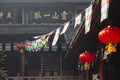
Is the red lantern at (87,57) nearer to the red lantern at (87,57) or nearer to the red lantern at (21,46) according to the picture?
the red lantern at (87,57)

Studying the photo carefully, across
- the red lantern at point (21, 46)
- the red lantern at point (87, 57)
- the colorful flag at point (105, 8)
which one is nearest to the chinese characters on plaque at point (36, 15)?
the red lantern at point (21, 46)

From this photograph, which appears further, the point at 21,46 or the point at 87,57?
the point at 21,46

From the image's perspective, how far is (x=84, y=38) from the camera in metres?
10.4

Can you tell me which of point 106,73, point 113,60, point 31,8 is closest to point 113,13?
point 113,60

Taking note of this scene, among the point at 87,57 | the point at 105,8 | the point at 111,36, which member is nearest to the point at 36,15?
the point at 87,57

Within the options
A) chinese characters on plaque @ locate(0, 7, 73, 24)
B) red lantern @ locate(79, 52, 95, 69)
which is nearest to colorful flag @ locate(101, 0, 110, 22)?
red lantern @ locate(79, 52, 95, 69)

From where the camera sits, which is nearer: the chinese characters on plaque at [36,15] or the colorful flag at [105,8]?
the colorful flag at [105,8]

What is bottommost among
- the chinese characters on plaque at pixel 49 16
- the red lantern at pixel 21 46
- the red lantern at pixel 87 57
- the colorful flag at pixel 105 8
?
the red lantern at pixel 87 57

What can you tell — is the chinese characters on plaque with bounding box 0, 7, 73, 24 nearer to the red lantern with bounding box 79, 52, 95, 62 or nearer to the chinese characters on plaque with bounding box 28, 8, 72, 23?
the chinese characters on plaque with bounding box 28, 8, 72, 23

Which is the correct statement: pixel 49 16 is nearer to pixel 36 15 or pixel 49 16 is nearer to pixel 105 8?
pixel 36 15

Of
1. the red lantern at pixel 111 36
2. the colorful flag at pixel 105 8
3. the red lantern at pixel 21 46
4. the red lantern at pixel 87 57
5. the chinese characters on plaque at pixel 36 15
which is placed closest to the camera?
the colorful flag at pixel 105 8

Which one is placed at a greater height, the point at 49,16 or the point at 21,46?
the point at 49,16

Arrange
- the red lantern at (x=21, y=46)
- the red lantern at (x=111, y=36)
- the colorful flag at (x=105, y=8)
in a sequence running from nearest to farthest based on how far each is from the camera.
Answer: the colorful flag at (x=105, y=8), the red lantern at (x=111, y=36), the red lantern at (x=21, y=46)

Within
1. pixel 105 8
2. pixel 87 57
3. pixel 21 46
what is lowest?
pixel 87 57
